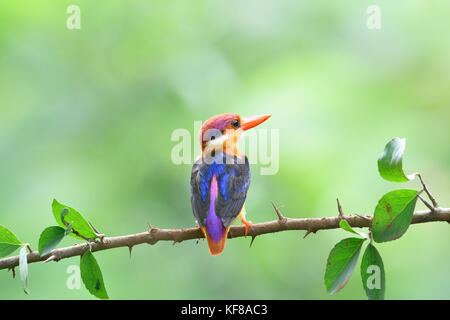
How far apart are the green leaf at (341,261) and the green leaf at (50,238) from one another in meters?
0.46

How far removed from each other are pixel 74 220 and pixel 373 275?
1.74 feet

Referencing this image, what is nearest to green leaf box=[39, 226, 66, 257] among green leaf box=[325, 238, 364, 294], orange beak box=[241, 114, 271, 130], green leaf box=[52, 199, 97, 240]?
green leaf box=[52, 199, 97, 240]

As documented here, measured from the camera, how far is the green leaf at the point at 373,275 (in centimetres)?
90

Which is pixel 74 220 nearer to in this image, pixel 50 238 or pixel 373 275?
pixel 50 238

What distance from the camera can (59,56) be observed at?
342 centimetres

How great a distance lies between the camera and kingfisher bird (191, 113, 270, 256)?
1.22 m

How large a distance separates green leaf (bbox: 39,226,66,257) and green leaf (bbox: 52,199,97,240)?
0.05ft

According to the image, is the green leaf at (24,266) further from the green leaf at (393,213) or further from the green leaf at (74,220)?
the green leaf at (393,213)

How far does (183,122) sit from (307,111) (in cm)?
68

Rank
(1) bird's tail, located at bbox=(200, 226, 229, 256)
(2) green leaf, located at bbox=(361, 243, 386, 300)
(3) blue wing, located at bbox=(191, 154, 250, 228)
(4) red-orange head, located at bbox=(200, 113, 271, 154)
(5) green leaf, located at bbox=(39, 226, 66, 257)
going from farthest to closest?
(4) red-orange head, located at bbox=(200, 113, 271, 154)
(3) blue wing, located at bbox=(191, 154, 250, 228)
(1) bird's tail, located at bbox=(200, 226, 229, 256)
(5) green leaf, located at bbox=(39, 226, 66, 257)
(2) green leaf, located at bbox=(361, 243, 386, 300)

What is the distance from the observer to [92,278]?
40.8 inches

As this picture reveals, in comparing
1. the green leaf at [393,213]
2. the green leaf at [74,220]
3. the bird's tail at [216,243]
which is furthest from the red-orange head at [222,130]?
the green leaf at [393,213]

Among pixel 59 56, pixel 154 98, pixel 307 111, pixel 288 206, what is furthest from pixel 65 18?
pixel 288 206

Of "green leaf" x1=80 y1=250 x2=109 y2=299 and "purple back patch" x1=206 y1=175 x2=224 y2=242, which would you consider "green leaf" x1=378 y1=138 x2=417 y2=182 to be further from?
"green leaf" x1=80 y1=250 x2=109 y2=299
